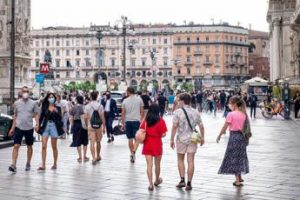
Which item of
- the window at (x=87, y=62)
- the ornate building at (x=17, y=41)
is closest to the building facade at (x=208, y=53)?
the window at (x=87, y=62)

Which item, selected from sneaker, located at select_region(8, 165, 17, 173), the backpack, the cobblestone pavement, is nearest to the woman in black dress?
the cobblestone pavement

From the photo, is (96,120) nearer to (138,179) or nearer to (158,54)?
(138,179)

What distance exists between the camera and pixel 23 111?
1423 centimetres

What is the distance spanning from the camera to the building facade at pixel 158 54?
14888 centimetres

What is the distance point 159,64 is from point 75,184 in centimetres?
14268

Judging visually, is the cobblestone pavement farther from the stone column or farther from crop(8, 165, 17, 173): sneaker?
the stone column

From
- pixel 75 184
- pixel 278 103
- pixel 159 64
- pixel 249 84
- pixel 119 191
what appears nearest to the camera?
pixel 119 191

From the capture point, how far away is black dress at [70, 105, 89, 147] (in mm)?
16344

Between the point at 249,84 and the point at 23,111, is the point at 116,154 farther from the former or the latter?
the point at 249,84

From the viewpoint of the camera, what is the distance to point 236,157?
12.0 metres

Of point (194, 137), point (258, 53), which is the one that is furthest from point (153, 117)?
point (258, 53)

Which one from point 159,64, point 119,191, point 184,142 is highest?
point 159,64

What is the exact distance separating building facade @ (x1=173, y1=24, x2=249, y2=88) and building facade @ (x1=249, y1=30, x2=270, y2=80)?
4.76 m

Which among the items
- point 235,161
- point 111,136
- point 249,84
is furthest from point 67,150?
point 249,84
